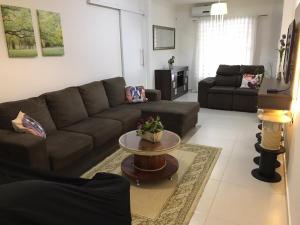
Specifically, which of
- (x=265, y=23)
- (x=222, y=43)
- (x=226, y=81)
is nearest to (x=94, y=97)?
(x=226, y=81)

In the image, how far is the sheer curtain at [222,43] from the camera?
6.45 m

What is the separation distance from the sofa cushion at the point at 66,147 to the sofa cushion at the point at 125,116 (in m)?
0.72

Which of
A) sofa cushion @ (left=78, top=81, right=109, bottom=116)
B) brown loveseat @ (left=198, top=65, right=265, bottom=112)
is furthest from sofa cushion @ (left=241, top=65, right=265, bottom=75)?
sofa cushion @ (left=78, top=81, right=109, bottom=116)

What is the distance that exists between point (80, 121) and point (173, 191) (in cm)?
163

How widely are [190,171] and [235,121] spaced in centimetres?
225

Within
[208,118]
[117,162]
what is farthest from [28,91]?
[208,118]

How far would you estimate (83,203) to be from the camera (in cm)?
109

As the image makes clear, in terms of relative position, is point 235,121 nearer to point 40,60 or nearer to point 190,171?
point 190,171

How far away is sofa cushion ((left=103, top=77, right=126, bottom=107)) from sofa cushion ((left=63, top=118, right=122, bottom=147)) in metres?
0.82

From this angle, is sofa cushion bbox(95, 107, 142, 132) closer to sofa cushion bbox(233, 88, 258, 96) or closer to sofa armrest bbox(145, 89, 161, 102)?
sofa armrest bbox(145, 89, 161, 102)

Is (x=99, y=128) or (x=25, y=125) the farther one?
(x=99, y=128)

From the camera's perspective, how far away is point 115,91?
4211 mm

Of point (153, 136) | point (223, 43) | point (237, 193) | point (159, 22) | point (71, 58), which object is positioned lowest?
point (237, 193)

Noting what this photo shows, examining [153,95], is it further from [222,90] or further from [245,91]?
[245,91]
